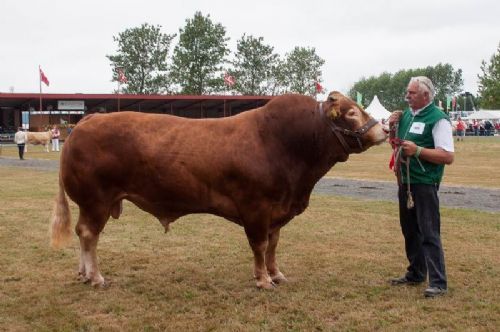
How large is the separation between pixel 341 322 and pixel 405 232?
1.71 m

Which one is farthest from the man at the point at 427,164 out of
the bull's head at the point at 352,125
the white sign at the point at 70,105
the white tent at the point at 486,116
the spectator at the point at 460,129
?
the white tent at the point at 486,116

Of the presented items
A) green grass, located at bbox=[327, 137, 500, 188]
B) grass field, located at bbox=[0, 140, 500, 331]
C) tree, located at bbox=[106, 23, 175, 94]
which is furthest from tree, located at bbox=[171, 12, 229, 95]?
grass field, located at bbox=[0, 140, 500, 331]

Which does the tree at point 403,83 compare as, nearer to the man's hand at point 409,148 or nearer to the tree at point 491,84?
the tree at point 491,84

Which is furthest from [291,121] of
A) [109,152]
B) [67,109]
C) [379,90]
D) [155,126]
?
[379,90]

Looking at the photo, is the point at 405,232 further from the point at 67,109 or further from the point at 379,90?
the point at 379,90

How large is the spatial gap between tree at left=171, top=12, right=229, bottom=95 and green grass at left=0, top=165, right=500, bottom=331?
63.9 meters

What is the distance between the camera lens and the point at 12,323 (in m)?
4.97

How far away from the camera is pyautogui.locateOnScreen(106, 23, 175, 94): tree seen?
252ft

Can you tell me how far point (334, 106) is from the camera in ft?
18.8

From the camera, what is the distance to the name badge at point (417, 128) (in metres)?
5.65

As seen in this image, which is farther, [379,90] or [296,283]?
[379,90]

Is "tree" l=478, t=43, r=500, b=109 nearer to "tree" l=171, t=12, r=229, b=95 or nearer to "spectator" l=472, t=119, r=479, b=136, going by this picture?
"spectator" l=472, t=119, r=479, b=136

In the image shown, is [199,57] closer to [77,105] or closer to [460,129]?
[77,105]

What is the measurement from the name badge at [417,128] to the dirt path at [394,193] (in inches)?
238
